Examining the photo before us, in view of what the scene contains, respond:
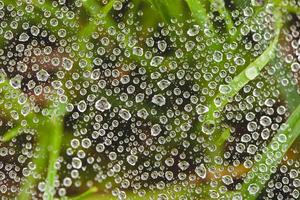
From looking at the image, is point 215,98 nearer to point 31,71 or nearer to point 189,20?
point 189,20

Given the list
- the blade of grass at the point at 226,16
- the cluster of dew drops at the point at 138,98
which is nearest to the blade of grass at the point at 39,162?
the cluster of dew drops at the point at 138,98

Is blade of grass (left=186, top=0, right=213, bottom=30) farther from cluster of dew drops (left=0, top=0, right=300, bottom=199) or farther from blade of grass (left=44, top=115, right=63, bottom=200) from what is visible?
blade of grass (left=44, top=115, right=63, bottom=200)

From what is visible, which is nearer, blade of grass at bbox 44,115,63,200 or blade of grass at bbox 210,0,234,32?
blade of grass at bbox 44,115,63,200

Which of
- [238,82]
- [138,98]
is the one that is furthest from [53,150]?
[238,82]

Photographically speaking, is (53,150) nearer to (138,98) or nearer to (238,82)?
(138,98)

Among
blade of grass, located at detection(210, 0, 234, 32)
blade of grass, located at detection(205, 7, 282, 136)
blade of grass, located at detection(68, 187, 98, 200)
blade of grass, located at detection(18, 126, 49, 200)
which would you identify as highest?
blade of grass, located at detection(210, 0, 234, 32)

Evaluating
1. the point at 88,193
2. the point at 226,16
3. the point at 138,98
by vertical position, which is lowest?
the point at 88,193

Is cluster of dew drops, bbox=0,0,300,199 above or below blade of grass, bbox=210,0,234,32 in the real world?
below

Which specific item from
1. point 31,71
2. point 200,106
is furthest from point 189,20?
point 31,71

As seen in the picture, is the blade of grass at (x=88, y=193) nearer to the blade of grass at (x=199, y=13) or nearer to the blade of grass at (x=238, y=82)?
the blade of grass at (x=238, y=82)

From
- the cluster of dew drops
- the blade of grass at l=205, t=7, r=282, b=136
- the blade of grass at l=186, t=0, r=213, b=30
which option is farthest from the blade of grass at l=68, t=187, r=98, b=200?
the blade of grass at l=186, t=0, r=213, b=30
